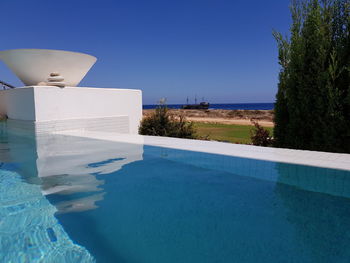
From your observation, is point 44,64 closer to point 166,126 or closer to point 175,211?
point 166,126

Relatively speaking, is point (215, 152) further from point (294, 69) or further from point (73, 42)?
point (73, 42)

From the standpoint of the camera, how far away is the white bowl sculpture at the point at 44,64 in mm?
7703

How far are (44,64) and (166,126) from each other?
424 cm

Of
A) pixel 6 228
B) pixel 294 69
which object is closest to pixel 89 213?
pixel 6 228

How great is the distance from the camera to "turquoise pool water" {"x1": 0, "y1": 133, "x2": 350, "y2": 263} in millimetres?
1623

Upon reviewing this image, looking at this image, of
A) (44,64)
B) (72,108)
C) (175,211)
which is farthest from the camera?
(44,64)

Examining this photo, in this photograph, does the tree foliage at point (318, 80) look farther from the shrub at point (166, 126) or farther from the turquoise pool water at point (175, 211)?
the shrub at point (166, 126)

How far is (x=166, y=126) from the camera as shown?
8281 millimetres

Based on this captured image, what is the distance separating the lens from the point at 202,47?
3388 centimetres

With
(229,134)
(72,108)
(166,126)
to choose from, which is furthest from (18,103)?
(229,134)

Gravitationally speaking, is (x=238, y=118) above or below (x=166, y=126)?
below

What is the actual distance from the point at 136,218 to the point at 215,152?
2.10 meters

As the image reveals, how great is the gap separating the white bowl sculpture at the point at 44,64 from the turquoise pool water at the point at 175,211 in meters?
5.04

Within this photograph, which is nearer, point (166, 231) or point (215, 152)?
point (166, 231)
